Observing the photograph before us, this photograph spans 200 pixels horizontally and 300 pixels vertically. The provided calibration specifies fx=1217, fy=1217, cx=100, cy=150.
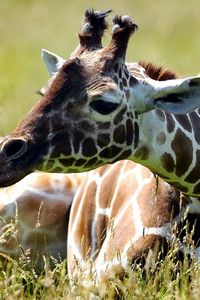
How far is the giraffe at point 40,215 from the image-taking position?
864cm

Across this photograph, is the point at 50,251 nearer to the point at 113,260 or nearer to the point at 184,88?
the point at 113,260

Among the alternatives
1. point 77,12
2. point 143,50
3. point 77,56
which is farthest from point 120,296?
point 77,12

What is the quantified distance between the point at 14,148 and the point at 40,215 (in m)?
2.24

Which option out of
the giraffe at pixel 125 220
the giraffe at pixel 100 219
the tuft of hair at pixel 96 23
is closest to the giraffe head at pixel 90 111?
the tuft of hair at pixel 96 23

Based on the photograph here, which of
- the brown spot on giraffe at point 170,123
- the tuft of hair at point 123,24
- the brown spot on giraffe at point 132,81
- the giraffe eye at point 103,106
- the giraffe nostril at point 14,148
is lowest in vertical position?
the giraffe nostril at point 14,148

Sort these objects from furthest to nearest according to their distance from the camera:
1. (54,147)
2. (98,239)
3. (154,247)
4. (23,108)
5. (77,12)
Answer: (77,12) → (23,108) → (98,239) → (154,247) → (54,147)

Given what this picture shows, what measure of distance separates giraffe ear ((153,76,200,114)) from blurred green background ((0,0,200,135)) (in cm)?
471

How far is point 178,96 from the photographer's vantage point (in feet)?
22.3

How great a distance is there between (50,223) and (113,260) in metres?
1.33

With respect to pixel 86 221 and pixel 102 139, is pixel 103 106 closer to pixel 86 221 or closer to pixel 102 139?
pixel 102 139

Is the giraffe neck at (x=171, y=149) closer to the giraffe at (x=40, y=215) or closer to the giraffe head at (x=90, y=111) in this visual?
the giraffe head at (x=90, y=111)

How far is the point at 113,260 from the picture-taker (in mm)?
7418

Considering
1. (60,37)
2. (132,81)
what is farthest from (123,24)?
(60,37)

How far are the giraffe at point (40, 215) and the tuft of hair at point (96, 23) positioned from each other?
184cm
